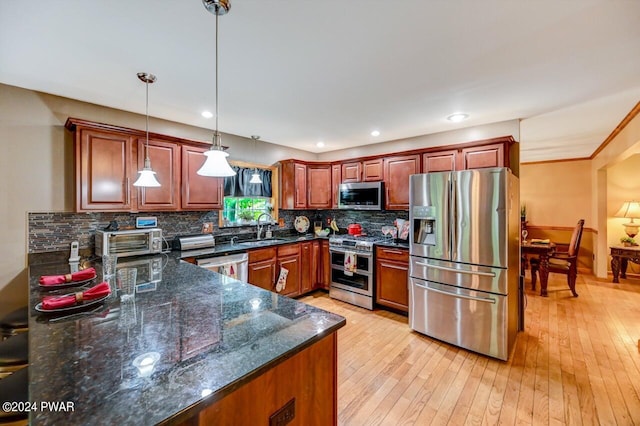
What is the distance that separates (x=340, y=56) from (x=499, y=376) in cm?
288

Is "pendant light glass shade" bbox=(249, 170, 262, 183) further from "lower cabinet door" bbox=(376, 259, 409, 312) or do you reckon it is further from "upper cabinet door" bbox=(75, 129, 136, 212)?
"lower cabinet door" bbox=(376, 259, 409, 312)

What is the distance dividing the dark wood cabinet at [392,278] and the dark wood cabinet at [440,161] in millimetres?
1136

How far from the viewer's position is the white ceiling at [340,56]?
1.46 metres

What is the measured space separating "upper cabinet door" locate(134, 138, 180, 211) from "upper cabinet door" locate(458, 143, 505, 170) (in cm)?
338

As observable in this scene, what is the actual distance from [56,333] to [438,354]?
9.45ft

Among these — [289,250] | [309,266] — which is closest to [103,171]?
[289,250]

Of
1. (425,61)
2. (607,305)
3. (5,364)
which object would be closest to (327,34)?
(425,61)

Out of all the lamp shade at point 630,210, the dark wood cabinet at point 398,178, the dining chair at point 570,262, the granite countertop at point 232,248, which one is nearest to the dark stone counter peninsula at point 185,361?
the granite countertop at point 232,248

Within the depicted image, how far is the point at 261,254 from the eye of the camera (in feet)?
11.9

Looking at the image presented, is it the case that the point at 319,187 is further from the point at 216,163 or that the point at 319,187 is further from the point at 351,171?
the point at 216,163

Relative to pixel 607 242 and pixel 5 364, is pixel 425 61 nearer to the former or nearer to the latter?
pixel 5 364

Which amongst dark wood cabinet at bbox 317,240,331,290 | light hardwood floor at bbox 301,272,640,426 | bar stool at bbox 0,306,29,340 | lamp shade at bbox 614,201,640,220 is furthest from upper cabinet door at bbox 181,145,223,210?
lamp shade at bbox 614,201,640,220

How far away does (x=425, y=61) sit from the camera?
1942 mm

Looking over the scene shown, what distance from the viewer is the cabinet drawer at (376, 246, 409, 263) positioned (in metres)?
3.44
